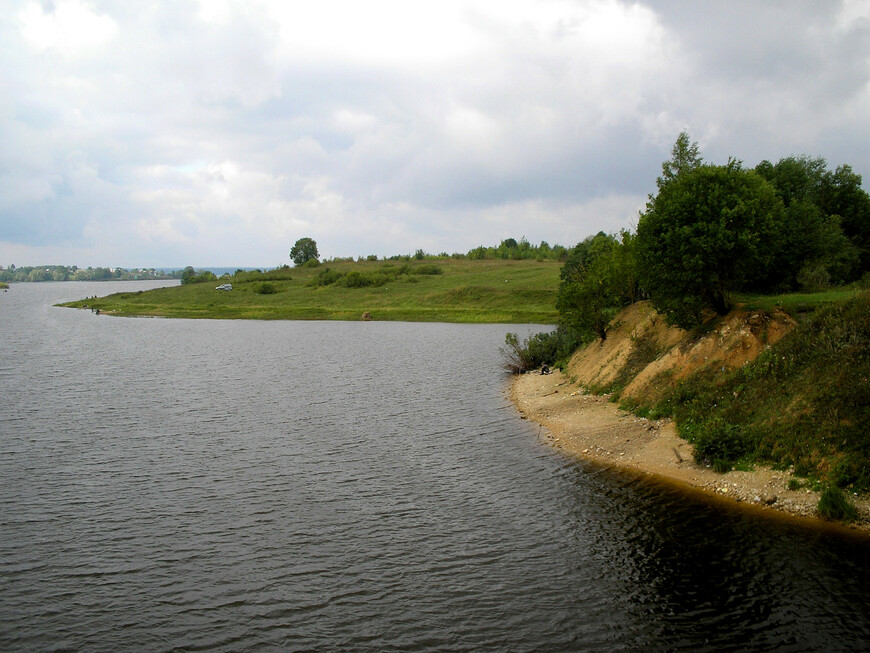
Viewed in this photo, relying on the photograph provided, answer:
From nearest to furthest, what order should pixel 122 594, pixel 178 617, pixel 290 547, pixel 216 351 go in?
pixel 178 617 → pixel 122 594 → pixel 290 547 → pixel 216 351

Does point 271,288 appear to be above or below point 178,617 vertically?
above

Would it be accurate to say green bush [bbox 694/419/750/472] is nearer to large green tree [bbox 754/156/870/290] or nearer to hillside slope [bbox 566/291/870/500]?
hillside slope [bbox 566/291/870/500]

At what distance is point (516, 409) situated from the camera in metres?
36.4

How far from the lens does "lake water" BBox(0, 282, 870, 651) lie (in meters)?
13.6

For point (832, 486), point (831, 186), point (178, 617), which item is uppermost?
point (831, 186)

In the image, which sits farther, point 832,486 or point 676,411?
point 676,411

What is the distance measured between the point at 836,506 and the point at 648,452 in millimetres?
7911

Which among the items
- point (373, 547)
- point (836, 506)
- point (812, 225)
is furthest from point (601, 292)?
point (373, 547)

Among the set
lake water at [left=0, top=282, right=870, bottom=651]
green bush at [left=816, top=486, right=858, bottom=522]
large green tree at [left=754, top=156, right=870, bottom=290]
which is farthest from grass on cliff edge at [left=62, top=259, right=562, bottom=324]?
green bush at [left=816, top=486, right=858, bottom=522]

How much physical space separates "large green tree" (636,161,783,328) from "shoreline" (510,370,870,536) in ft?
22.9

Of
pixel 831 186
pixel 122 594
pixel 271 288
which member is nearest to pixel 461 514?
pixel 122 594

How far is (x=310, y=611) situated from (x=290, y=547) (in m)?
3.67

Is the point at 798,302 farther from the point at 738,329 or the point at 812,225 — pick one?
the point at 812,225

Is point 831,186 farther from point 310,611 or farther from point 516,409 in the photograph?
point 310,611
